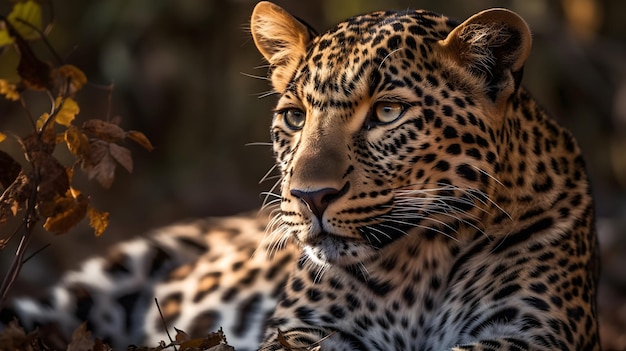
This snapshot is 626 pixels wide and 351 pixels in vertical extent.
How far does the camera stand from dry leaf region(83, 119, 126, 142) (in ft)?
16.8

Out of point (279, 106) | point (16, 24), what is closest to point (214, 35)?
point (279, 106)

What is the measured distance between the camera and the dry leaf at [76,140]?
5031mm

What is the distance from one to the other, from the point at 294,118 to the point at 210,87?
9247mm

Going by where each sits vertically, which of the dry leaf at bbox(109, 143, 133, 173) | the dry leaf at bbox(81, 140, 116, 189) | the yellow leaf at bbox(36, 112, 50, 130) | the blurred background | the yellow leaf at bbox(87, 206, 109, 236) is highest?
the yellow leaf at bbox(36, 112, 50, 130)

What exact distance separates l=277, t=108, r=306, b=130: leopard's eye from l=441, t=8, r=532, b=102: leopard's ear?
0.80 metres

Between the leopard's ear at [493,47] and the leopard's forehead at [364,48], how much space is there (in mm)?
168

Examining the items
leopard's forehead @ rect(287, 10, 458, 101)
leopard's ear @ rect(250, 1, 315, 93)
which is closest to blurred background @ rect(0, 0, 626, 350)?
leopard's ear @ rect(250, 1, 315, 93)

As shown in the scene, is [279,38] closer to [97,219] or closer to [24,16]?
[97,219]

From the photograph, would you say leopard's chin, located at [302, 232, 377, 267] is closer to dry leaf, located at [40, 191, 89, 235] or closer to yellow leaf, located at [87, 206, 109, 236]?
yellow leaf, located at [87, 206, 109, 236]

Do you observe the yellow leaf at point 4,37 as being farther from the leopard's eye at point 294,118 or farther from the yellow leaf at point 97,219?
the leopard's eye at point 294,118

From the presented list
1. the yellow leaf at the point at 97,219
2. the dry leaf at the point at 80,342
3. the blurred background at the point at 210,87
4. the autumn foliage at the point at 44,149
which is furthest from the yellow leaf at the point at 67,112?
the blurred background at the point at 210,87

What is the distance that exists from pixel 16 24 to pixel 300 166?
1386mm

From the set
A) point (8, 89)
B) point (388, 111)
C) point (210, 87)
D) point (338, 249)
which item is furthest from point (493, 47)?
point (210, 87)

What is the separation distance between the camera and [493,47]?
5395mm
